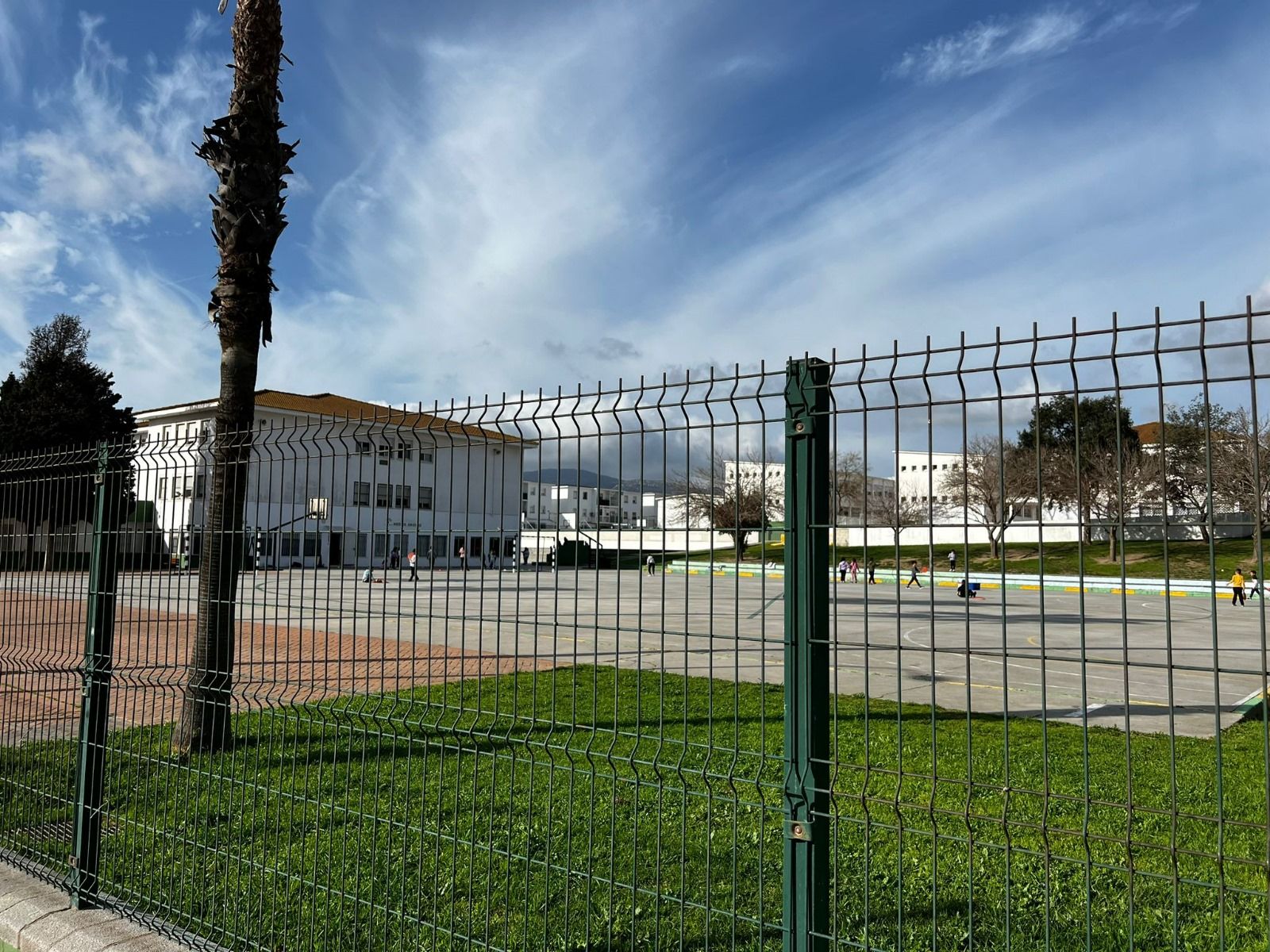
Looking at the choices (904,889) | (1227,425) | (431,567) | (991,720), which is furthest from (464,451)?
(991,720)

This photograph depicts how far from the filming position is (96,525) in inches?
197

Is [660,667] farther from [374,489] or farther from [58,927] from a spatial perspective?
[58,927]

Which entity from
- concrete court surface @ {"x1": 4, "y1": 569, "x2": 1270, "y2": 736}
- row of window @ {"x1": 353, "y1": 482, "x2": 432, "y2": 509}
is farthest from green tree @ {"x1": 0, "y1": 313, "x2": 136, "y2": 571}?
row of window @ {"x1": 353, "y1": 482, "x2": 432, "y2": 509}

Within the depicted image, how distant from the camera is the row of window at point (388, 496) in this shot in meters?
3.90

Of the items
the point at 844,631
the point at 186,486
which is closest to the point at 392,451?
the point at 186,486

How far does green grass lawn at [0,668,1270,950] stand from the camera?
3316 millimetres

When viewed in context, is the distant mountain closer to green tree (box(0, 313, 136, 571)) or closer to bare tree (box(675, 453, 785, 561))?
bare tree (box(675, 453, 785, 561))

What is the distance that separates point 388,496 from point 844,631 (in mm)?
15348

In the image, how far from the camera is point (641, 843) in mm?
5277

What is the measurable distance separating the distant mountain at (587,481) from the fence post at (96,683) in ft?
8.93

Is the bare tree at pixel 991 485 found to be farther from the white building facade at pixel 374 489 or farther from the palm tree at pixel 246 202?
the palm tree at pixel 246 202

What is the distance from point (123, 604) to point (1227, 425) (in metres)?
5.51

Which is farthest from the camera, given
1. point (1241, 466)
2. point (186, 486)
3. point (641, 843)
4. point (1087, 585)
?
point (641, 843)

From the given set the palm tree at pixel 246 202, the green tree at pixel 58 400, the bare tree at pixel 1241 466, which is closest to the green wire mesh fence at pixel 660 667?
the bare tree at pixel 1241 466
